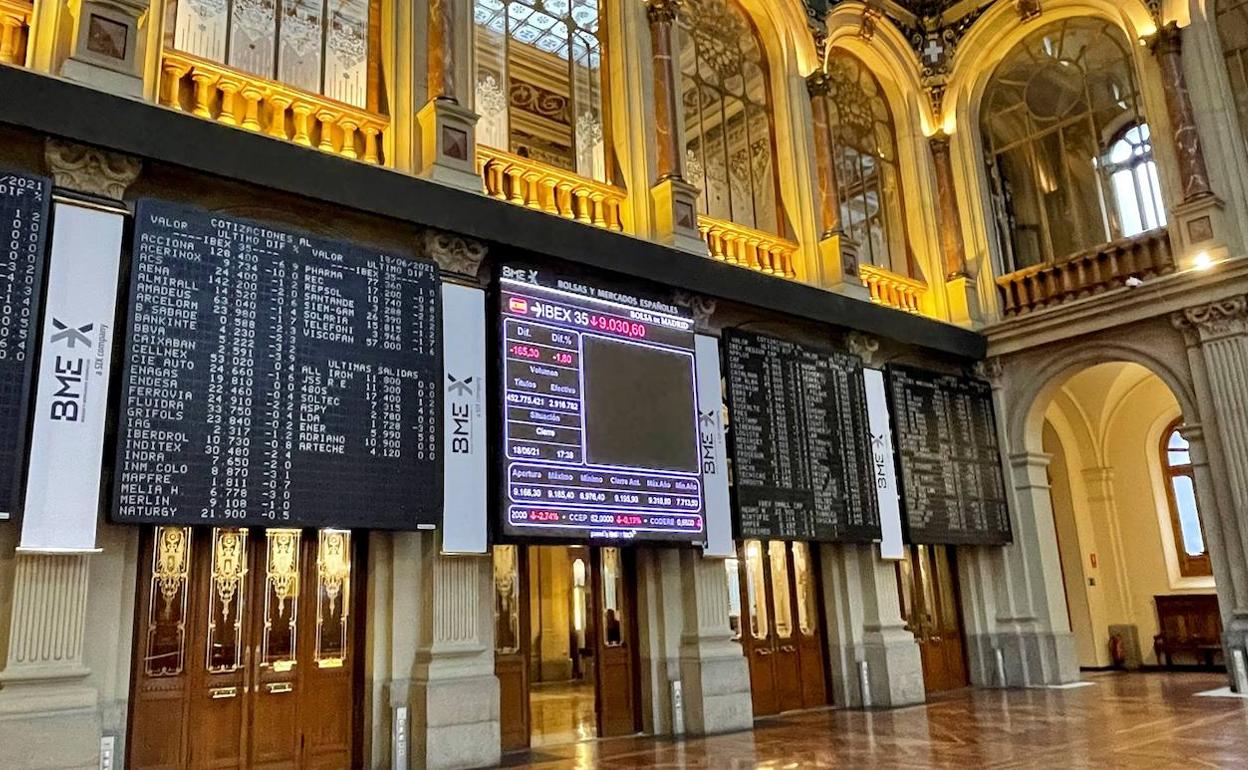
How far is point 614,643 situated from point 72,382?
4.98 metres

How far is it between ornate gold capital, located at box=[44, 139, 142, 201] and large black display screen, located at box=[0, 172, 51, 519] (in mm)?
209

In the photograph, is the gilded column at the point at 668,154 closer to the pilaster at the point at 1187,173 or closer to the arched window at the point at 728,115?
the arched window at the point at 728,115

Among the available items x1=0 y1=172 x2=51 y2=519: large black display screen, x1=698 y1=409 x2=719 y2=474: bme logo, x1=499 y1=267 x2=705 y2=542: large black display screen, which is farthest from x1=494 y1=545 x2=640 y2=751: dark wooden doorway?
x1=0 y1=172 x2=51 y2=519: large black display screen

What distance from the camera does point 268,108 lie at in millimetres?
7398

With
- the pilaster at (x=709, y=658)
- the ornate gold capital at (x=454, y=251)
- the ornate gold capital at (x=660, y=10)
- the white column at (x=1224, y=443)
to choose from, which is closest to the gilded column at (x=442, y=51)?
the ornate gold capital at (x=454, y=251)

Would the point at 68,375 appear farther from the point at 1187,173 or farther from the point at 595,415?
the point at 1187,173

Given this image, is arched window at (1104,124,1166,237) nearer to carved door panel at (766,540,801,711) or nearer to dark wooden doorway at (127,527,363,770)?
carved door panel at (766,540,801,711)

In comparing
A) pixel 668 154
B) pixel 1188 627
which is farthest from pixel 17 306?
pixel 1188 627

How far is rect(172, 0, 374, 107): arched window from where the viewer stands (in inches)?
288

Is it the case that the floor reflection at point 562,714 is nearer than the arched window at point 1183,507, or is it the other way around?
the floor reflection at point 562,714

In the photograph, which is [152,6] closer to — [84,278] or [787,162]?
[84,278]

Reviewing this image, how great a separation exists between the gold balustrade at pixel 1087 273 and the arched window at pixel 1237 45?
1.52 metres

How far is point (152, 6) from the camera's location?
6.95 m

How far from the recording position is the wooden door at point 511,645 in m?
7.89
